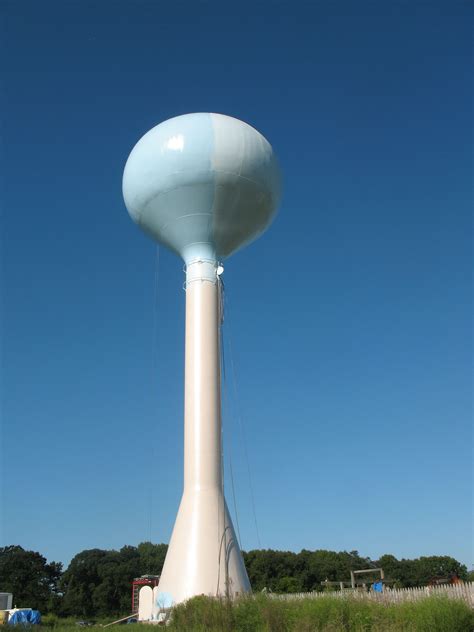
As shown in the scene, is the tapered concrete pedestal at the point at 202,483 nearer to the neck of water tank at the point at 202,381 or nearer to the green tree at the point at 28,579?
the neck of water tank at the point at 202,381

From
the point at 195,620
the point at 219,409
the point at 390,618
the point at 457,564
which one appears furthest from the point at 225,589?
the point at 457,564

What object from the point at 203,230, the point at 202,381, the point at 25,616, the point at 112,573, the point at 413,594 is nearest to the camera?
the point at 413,594

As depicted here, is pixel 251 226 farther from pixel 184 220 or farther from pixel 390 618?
pixel 390 618

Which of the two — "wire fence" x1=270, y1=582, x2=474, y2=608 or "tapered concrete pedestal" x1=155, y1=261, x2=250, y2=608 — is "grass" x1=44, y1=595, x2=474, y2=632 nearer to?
"wire fence" x1=270, y1=582, x2=474, y2=608

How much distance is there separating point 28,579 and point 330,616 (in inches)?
1782

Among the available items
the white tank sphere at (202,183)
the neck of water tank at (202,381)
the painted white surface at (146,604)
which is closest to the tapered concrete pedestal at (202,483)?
the neck of water tank at (202,381)

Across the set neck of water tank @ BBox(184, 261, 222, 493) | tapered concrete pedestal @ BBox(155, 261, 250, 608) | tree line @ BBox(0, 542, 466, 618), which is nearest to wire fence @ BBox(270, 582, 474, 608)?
tapered concrete pedestal @ BBox(155, 261, 250, 608)

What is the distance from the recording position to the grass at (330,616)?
11.3 meters

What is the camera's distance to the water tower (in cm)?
1867

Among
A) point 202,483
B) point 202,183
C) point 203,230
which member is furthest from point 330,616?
point 202,183

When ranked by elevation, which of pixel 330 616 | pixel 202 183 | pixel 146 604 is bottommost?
pixel 330 616

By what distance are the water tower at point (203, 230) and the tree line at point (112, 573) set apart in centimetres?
3117

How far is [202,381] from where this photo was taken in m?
20.3

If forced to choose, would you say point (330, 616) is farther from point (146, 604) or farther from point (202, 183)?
point (202, 183)
